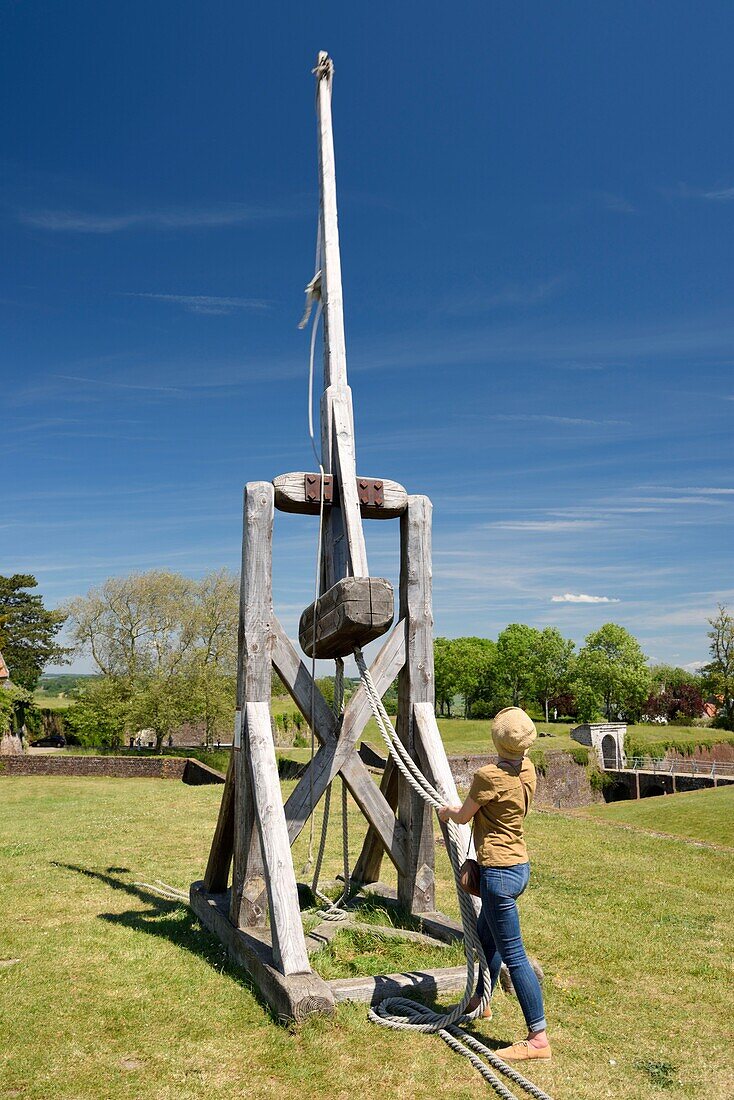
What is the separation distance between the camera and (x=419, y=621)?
600 centimetres

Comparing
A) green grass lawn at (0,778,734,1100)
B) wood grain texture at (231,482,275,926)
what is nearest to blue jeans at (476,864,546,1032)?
green grass lawn at (0,778,734,1100)

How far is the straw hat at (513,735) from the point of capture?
3.76 m

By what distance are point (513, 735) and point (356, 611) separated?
128 cm

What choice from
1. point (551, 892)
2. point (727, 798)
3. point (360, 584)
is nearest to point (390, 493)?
point (360, 584)

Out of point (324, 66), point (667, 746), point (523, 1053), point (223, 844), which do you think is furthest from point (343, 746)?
point (667, 746)

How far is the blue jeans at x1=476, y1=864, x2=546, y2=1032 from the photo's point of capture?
11.9ft

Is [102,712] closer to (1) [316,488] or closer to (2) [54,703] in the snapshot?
(2) [54,703]

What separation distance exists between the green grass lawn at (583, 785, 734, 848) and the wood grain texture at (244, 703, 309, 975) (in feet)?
37.1

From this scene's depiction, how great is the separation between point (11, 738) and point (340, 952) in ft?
108

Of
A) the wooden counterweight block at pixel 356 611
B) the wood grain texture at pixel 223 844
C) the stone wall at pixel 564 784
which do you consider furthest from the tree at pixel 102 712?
the wooden counterweight block at pixel 356 611

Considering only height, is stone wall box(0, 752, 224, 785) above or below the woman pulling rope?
below

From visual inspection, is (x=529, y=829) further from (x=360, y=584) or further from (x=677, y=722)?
(x=677, y=722)

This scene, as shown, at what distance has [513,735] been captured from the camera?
12.3 feet

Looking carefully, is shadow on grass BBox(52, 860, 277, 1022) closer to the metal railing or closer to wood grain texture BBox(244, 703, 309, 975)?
wood grain texture BBox(244, 703, 309, 975)
